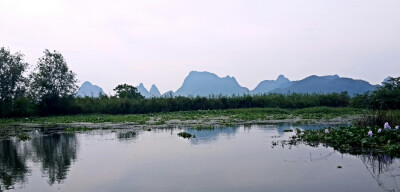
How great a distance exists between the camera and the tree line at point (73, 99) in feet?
106

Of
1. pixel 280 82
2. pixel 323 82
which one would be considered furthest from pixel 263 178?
pixel 280 82

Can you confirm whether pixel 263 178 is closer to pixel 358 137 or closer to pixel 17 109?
pixel 358 137

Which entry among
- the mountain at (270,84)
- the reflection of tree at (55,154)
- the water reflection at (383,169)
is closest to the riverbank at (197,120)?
the reflection of tree at (55,154)

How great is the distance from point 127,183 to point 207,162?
9.11 ft

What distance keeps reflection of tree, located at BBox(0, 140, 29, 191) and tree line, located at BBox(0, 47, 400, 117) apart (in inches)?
802

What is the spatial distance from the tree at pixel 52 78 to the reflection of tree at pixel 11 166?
21.4 metres

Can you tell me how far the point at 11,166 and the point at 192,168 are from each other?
5.36 meters

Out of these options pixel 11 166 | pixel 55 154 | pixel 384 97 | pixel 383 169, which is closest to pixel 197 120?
pixel 55 154

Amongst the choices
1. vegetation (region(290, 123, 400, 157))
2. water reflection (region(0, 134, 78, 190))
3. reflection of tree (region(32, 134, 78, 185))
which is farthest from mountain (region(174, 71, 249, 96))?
vegetation (region(290, 123, 400, 157))

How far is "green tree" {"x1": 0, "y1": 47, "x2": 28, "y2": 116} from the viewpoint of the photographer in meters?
32.1

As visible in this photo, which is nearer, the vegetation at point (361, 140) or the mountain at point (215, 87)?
the vegetation at point (361, 140)

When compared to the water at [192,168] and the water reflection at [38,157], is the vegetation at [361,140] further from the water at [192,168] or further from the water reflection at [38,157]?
the water reflection at [38,157]

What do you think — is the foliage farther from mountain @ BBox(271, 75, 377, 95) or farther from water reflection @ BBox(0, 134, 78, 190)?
mountain @ BBox(271, 75, 377, 95)

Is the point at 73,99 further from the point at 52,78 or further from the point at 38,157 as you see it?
the point at 38,157
